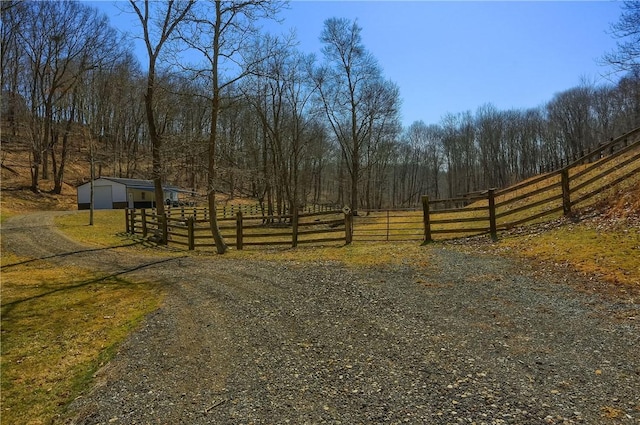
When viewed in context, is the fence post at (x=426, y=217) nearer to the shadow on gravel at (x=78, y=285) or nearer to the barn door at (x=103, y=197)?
the shadow on gravel at (x=78, y=285)

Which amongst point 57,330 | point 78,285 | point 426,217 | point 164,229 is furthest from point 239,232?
point 57,330

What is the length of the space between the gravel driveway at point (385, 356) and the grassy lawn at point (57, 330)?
1.37 ft

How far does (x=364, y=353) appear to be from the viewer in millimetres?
4766

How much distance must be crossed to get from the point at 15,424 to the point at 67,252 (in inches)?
496

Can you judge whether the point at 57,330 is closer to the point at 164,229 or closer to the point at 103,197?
the point at 164,229

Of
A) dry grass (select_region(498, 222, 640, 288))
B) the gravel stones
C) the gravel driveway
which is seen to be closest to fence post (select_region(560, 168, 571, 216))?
dry grass (select_region(498, 222, 640, 288))

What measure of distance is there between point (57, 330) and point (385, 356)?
234 inches

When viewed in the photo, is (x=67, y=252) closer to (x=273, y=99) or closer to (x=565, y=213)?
(x=565, y=213)

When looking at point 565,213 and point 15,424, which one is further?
point 565,213

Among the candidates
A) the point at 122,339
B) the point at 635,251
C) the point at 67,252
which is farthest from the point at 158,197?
the point at 635,251

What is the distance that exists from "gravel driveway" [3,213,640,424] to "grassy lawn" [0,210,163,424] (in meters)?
0.42

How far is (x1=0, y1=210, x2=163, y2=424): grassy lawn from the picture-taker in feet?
15.7

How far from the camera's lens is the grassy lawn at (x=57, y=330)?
15.7 ft

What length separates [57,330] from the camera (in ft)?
22.5
